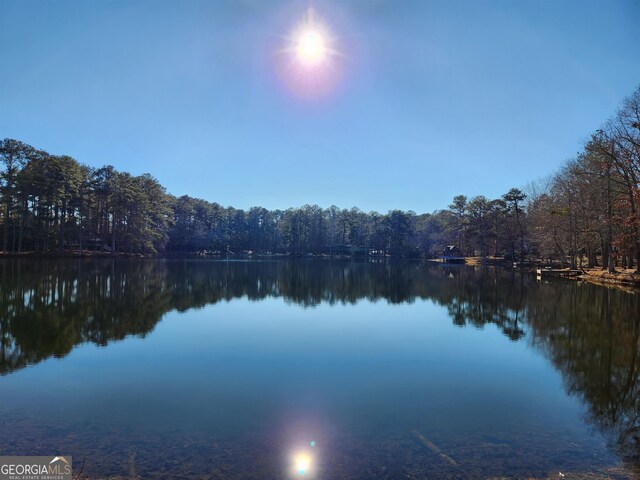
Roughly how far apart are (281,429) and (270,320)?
10694 millimetres

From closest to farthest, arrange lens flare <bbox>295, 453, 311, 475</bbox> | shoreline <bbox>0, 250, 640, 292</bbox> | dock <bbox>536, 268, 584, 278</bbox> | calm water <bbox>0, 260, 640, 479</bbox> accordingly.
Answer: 1. lens flare <bbox>295, 453, 311, 475</bbox>
2. calm water <bbox>0, 260, 640, 479</bbox>
3. shoreline <bbox>0, 250, 640, 292</bbox>
4. dock <bbox>536, 268, 584, 278</bbox>

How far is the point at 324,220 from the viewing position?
11294 centimetres

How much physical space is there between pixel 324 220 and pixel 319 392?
344ft

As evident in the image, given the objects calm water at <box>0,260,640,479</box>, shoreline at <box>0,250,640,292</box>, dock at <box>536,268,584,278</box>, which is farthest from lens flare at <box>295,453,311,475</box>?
dock at <box>536,268,584,278</box>

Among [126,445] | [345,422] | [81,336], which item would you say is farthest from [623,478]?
[81,336]

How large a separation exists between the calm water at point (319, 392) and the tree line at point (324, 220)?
18407 millimetres

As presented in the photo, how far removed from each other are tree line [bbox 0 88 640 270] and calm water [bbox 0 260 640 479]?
60.4ft

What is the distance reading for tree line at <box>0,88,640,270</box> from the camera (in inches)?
1262

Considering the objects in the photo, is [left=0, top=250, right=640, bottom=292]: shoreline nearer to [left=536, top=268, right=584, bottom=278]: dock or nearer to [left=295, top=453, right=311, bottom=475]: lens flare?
[left=536, top=268, right=584, bottom=278]: dock

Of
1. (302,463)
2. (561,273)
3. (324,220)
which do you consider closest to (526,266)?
(561,273)

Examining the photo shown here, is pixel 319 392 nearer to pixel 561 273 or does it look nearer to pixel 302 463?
pixel 302 463

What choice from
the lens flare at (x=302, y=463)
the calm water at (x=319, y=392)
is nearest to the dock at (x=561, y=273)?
the calm water at (x=319, y=392)

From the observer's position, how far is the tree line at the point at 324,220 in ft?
105

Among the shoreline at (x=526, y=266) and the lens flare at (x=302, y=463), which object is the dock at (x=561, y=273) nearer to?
the shoreline at (x=526, y=266)
